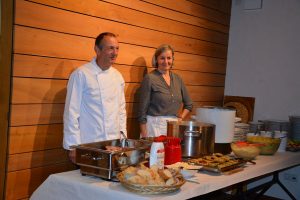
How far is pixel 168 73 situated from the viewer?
12.2 ft

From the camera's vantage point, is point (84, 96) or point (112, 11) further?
point (112, 11)

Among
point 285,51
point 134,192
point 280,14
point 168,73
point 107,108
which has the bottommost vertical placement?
point 134,192

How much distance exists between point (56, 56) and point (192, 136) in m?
1.23

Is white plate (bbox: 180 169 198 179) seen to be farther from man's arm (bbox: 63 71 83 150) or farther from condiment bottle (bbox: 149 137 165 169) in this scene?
man's arm (bbox: 63 71 83 150)

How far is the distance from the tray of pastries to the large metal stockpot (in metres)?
0.06

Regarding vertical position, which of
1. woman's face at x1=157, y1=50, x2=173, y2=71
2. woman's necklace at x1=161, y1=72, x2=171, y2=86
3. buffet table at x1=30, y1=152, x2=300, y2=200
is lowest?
buffet table at x1=30, y1=152, x2=300, y2=200

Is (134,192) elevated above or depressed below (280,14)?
below

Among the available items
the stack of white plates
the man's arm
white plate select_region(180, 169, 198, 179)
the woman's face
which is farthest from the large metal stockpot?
the stack of white plates

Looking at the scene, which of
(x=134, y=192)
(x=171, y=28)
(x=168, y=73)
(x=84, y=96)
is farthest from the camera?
(x=171, y=28)

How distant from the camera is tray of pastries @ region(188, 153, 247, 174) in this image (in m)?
2.44

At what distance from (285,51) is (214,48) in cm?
84

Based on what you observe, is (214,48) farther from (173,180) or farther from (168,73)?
(173,180)

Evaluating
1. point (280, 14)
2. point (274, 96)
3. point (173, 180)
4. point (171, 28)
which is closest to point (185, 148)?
point (173, 180)

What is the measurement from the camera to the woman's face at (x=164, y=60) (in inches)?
139
